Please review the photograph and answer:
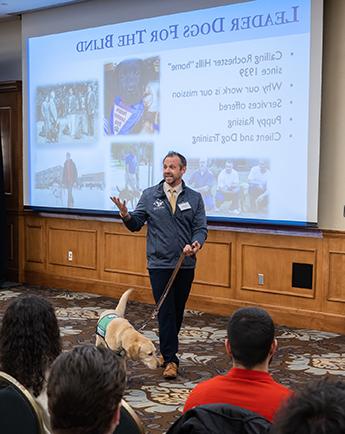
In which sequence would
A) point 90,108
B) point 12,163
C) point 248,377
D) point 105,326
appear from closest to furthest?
1. point 248,377
2. point 105,326
3. point 90,108
4. point 12,163

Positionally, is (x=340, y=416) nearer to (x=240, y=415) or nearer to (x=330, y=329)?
(x=240, y=415)

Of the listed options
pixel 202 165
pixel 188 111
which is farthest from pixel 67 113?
pixel 202 165

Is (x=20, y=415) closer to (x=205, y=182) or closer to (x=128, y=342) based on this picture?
(x=128, y=342)

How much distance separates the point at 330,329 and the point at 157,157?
2447 mm

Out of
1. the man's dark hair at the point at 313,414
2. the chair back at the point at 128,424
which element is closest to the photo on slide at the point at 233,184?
the chair back at the point at 128,424

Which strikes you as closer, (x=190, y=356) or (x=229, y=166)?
(x=190, y=356)

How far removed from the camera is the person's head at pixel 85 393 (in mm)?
1411

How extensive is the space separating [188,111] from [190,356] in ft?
8.63

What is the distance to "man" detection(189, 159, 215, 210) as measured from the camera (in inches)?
261

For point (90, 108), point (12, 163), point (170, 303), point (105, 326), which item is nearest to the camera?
point (105, 326)

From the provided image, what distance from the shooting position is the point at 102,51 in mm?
7547

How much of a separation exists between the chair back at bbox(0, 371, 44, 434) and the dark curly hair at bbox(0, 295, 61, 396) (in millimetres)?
242

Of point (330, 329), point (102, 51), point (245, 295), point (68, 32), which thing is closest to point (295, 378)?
point (330, 329)

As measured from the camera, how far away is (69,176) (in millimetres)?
7965
